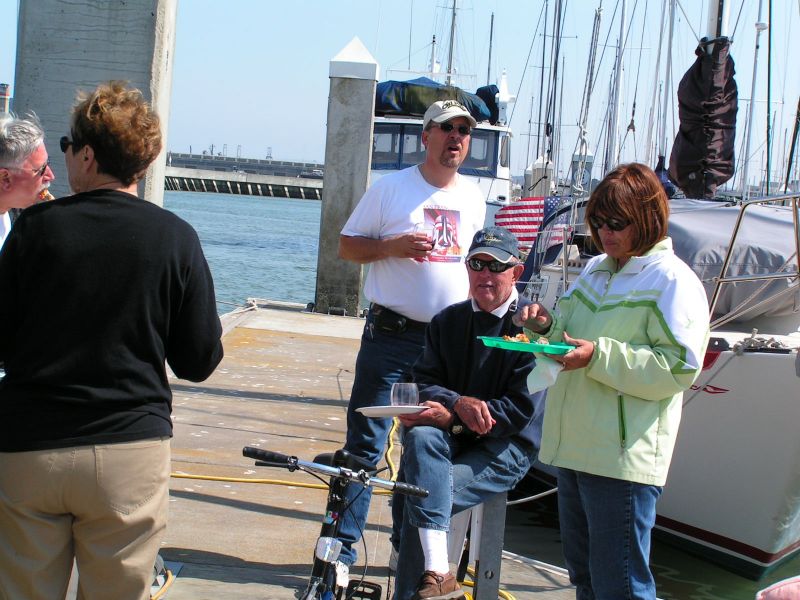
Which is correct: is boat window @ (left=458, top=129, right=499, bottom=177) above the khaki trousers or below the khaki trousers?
above

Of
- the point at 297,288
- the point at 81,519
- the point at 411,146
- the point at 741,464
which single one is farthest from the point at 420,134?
the point at 81,519

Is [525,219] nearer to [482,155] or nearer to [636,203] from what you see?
[482,155]

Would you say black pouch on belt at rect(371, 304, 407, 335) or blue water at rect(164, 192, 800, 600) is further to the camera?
blue water at rect(164, 192, 800, 600)

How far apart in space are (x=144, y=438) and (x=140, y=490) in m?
0.14

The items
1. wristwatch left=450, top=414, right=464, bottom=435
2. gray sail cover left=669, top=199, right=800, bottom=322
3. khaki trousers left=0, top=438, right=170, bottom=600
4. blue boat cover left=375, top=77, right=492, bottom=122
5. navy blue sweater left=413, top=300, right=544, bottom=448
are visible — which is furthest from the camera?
blue boat cover left=375, top=77, right=492, bottom=122

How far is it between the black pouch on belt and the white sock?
107 cm

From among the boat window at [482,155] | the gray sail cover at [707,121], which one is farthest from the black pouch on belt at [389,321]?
the boat window at [482,155]

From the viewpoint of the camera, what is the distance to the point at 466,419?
3715 millimetres

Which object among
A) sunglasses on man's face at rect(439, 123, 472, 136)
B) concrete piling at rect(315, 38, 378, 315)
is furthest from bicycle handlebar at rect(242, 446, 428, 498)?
concrete piling at rect(315, 38, 378, 315)

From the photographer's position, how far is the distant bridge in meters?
113

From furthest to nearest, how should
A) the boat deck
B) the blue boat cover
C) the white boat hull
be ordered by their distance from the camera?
the blue boat cover
the white boat hull
the boat deck

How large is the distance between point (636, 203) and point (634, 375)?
1.89ft

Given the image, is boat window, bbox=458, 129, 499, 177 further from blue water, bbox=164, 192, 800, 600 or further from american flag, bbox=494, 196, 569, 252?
american flag, bbox=494, 196, 569, 252

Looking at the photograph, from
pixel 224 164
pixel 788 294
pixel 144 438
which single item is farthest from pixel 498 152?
pixel 224 164
